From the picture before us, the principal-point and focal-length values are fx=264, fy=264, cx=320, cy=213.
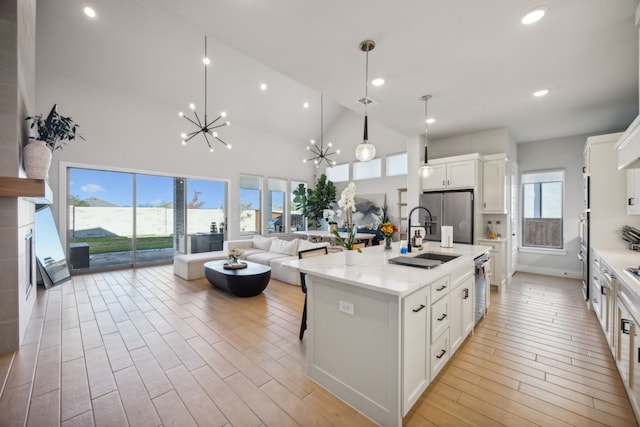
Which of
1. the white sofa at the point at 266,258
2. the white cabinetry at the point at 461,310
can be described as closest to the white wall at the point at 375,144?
the white sofa at the point at 266,258

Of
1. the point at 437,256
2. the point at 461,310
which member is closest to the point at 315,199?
the point at 437,256

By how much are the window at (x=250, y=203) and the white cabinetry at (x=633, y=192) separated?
25.2ft

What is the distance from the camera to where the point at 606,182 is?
3395 millimetres

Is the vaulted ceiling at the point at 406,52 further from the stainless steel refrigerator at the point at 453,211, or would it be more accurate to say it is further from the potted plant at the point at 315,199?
the potted plant at the point at 315,199

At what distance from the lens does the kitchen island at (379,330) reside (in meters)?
1.56

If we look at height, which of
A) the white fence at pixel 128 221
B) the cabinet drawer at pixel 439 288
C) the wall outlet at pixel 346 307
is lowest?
the wall outlet at pixel 346 307

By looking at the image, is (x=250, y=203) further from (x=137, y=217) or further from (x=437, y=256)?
(x=437, y=256)

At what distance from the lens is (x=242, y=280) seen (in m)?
3.87

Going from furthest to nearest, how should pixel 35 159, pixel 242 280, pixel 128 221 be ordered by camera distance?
pixel 128 221 < pixel 242 280 < pixel 35 159

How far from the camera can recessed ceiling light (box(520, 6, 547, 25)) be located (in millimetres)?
1943

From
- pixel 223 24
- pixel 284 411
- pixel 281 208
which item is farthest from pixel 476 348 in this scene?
pixel 281 208

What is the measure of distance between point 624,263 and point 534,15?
2257mm

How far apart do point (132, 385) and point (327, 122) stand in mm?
8606

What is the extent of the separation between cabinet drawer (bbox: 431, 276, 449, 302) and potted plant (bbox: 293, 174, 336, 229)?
679 cm
